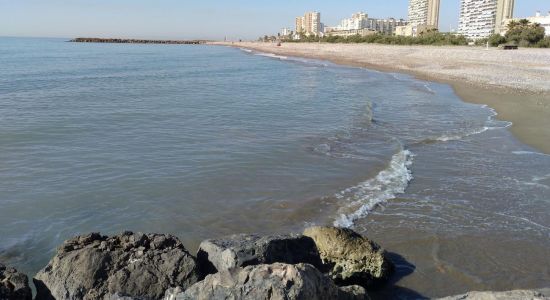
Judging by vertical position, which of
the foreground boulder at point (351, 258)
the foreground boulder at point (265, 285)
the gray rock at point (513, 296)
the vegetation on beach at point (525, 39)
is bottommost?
the foreground boulder at point (351, 258)

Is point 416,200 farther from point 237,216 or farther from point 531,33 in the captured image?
point 531,33

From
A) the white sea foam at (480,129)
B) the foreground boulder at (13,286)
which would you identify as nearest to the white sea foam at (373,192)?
the white sea foam at (480,129)

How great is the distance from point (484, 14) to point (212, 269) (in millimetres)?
177990

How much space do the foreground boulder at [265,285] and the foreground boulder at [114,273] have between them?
670mm

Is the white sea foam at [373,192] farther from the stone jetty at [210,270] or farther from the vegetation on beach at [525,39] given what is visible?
the vegetation on beach at [525,39]

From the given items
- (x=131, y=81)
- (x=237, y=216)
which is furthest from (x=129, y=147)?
(x=131, y=81)

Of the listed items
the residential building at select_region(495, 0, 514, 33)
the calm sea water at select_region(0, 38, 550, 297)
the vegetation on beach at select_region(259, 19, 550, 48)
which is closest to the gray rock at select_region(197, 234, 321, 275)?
the calm sea water at select_region(0, 38, 550, 297)

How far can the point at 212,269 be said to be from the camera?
4.99 metres

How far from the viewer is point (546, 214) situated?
8.13 meters

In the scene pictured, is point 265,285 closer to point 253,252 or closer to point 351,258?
point 253,252

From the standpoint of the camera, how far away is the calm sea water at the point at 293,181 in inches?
271

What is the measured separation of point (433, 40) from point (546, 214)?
78.0 metres

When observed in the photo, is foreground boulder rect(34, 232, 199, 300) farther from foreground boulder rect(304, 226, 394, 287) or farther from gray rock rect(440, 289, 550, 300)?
gray rock rect(440, 289, 550, 300)

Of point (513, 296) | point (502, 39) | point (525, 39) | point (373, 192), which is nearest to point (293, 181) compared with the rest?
point (373, 192)
